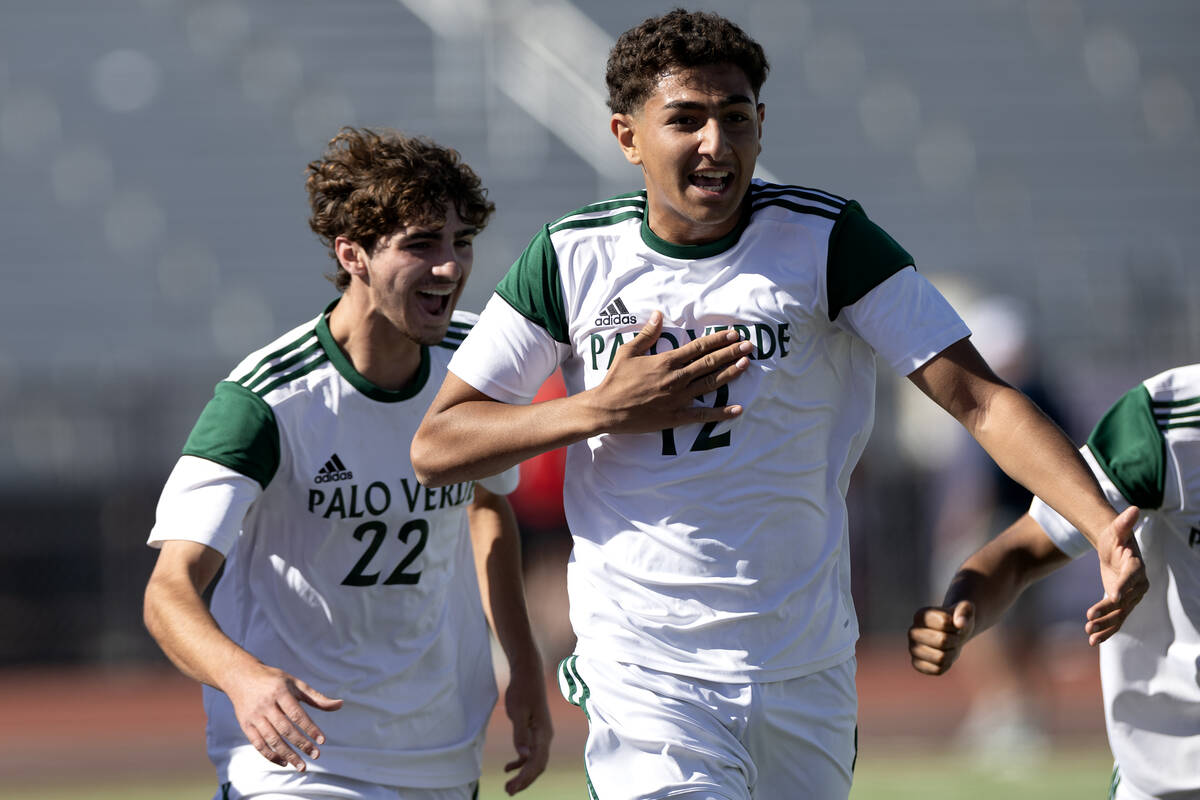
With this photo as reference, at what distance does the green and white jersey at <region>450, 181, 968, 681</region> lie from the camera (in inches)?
134

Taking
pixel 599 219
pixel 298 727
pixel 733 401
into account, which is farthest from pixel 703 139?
pixel 298 727

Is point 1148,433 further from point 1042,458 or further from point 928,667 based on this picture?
point 928,667

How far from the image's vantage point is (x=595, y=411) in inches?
129

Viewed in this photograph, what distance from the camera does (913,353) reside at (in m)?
3.33

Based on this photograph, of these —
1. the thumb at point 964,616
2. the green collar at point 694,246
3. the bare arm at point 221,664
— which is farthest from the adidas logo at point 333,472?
the thumb at point 964,616

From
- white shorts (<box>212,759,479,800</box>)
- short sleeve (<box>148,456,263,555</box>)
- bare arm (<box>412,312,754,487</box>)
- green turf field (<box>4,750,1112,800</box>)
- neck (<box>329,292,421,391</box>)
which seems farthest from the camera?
green turf field (<box>4,750,1112,800</box>)

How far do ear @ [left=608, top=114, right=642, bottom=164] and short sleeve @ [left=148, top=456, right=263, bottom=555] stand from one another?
1305 millimetres

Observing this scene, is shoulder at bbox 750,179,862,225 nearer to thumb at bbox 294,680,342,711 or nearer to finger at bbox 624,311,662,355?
finger at bbox 624,311,662,355

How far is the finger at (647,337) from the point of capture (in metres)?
3.30

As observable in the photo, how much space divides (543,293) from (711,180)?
18.5 inches

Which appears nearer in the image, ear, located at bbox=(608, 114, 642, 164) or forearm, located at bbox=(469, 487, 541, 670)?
ear, located at bbox=(608, 114, 642, 164)

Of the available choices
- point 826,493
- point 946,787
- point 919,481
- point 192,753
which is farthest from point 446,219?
point 919,481

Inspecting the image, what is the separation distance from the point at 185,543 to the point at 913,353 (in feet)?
6.14

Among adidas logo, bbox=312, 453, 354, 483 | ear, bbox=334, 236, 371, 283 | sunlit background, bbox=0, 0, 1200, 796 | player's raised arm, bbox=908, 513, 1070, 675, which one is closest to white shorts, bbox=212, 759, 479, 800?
adidas logo, bbox=312, 453, 354, 483
